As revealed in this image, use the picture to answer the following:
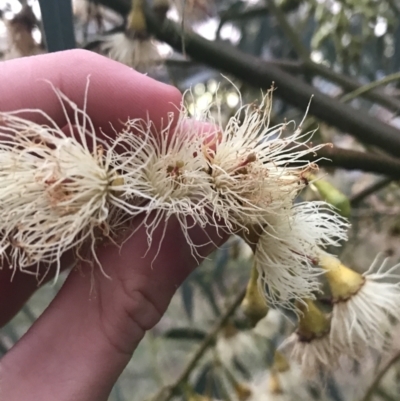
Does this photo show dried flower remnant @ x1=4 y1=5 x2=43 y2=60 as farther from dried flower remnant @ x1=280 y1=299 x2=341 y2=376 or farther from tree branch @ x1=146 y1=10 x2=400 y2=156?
dried flower remnant @ x1=280 y1=299 x2=341 y2=376

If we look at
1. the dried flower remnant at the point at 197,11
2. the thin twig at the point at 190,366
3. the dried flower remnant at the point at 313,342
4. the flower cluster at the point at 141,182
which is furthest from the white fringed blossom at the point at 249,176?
the dried flower remnant at the point at 197,11

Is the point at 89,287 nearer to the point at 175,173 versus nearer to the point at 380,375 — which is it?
the point at 175,173

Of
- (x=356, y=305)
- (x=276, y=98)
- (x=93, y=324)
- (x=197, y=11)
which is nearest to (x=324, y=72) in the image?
(x=276, y=98)

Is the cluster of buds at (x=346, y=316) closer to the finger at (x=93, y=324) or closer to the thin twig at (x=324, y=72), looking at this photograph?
the finger at (x=93, y=324)

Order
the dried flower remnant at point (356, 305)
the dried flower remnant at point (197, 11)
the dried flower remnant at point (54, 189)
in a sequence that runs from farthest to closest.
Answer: the dried flower remnant at point (197, 11), the dried flower remnant at point (356, 305), the dried flower remnant at point (54, 189)

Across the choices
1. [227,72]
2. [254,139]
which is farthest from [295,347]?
[227,72]

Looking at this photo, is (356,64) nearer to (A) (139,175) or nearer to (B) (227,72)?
(B) (227,72)
